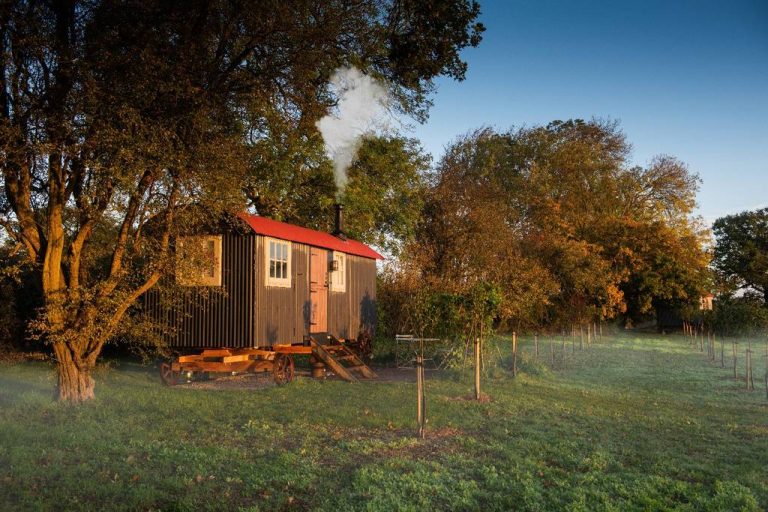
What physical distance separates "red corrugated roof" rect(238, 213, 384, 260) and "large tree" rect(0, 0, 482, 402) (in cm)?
242

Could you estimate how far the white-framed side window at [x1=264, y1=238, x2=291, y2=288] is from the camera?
14087mm

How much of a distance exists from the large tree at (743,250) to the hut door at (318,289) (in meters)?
32.1

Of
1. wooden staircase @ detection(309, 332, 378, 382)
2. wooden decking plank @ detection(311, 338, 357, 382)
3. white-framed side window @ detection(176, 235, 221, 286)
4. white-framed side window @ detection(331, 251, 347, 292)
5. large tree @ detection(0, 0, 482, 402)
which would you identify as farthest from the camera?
white-framed side window @ detection(331, 251, 347, 292)

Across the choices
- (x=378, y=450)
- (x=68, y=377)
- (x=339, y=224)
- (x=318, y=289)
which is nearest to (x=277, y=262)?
(x=318, y=289)

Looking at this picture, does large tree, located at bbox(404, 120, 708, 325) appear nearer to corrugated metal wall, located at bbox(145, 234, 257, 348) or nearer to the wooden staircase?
the wooden staircase

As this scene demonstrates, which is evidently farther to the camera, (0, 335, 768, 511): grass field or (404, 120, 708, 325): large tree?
(404, 120, 708, 325): large tree

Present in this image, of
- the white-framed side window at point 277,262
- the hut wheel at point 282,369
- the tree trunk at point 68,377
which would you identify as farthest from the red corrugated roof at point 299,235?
the tree trunk at point 68,377

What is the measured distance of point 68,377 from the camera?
34.0 ft

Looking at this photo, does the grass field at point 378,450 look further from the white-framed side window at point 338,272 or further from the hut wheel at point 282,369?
the white-framed side window at point 338,272

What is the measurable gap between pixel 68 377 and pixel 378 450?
591 cm

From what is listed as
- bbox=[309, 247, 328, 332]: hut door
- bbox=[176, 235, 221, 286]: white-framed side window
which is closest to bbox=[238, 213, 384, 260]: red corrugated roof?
bbox=[309, 247, 328, 332]: hut door

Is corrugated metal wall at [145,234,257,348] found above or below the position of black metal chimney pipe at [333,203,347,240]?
below

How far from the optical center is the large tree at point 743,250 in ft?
127

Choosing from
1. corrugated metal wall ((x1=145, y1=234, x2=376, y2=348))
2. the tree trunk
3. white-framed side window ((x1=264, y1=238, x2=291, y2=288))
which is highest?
white-framed side window ((x1=264, y1=238, x2=291, y2=288))
